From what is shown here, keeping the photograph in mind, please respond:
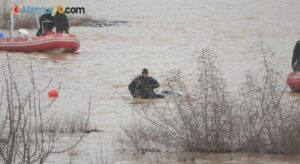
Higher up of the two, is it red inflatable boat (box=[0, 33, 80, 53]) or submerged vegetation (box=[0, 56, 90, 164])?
red inflatable boat (box=[0, 33, 80, 53])

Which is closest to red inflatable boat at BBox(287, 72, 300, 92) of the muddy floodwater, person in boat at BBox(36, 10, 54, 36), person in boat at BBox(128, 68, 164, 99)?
the muddy floodwater

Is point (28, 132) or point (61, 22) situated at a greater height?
point (61, 22)

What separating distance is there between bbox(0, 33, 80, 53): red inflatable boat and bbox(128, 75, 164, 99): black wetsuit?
1334 centimetres

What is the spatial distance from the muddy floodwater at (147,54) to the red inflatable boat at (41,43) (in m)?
0.32

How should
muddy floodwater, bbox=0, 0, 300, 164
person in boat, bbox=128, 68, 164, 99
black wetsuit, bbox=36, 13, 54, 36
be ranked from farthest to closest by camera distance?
black wetsuit, bbox=36, 13, 54, 36 → person in boat, bbox=128, 68, 164, 99 → muddy floodwater, bbox=0, 0, 300, 164

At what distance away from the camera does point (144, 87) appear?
2028 centimetres

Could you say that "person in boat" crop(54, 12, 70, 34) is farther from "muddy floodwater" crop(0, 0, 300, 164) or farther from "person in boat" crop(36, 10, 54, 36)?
"muddy floodwater" crop(0, 0, 300, 164)

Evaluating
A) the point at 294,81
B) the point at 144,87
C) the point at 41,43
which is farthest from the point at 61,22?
the point at 144,87

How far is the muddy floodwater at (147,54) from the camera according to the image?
13.9 metres

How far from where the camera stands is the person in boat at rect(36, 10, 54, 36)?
106 feet

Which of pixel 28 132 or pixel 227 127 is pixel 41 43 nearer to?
pixel 227 127

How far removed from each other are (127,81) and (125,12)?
37.2m

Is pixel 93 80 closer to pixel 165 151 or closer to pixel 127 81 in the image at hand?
pixel 127 81

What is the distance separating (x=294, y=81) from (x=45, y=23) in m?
13.5
